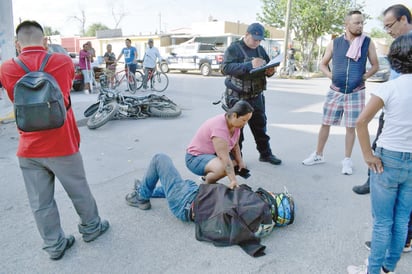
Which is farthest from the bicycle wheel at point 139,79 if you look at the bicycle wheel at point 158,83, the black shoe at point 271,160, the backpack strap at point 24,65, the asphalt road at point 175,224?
the backpack strap at point 24,65

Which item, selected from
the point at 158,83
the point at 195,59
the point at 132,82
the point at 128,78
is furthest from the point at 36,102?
the point at 195,59

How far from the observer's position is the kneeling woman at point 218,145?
3332 millimetres

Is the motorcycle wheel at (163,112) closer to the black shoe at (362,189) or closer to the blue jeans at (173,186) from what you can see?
the blue jeans at (173,186)

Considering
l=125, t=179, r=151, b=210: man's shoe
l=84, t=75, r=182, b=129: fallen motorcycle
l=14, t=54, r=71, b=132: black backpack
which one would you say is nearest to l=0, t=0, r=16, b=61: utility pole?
l=84, t=75, r=182, b=129: fallen motorcycle

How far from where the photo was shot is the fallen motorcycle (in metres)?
6.99

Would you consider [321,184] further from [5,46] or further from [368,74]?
[5,46]

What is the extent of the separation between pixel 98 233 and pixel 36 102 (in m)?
1.26

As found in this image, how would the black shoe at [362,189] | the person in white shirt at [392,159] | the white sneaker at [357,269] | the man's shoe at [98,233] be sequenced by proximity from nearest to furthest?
the person in white shirt at [392,159] < the white sneaker at [357,269] < the man's shoe at [98,233] < the black shoe at [362,189]

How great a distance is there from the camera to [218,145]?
11.0 ft

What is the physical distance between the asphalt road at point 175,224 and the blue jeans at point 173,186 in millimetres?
183

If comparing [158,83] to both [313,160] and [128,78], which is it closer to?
[128,78]

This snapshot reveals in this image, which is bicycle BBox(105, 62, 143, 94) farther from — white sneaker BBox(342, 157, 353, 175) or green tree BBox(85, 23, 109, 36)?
green tree BBox(85, 23, 109, 36)

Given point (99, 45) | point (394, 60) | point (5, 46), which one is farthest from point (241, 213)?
point (99, 45)

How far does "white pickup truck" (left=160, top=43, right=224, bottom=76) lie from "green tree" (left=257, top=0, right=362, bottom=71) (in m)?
7.95
